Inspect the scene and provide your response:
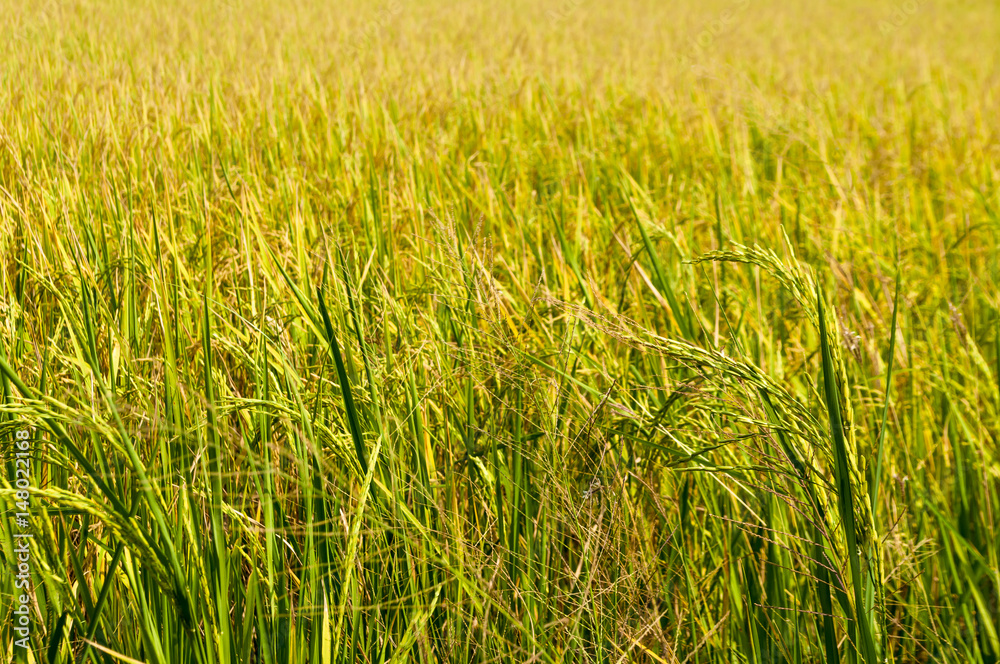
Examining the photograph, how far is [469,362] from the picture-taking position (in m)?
0.96

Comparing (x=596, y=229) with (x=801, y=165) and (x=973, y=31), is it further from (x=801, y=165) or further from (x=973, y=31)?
(x=973, y=31)

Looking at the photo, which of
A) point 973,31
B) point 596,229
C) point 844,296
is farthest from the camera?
point 973,31

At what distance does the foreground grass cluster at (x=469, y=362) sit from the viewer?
0.77 metres

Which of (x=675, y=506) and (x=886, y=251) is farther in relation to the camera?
(x=886, y=251)

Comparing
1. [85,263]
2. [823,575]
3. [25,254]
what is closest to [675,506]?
[823,575]

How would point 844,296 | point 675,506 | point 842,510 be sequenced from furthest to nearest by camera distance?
1. point 844,296
2. point 675,506
3. point 842,510

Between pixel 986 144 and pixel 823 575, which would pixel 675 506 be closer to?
pixel 823 575

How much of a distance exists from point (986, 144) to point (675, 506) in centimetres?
297

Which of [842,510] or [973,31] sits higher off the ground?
[973,31]

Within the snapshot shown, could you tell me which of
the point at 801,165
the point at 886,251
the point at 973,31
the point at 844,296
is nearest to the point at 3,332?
the point at 844,296

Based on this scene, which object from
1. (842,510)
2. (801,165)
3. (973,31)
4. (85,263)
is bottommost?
(842,510)

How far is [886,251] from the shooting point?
2027 millimetres

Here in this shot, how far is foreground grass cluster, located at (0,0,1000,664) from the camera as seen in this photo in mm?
771

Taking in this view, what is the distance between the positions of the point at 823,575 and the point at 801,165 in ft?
6.58
